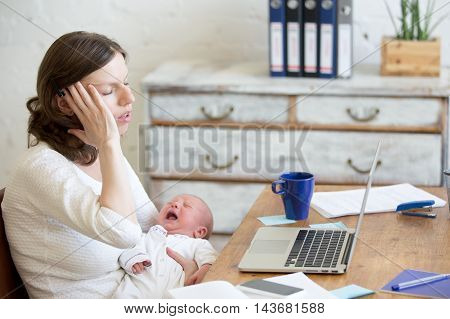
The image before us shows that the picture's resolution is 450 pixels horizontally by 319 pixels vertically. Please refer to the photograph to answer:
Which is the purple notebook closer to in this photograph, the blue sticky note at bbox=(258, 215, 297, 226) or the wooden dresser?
the blue sticky note at bbox=(258, 215, 297, 226)

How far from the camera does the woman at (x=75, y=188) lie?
1.56m

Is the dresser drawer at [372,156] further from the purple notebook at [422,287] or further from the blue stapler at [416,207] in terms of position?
the purple notebook at [422,287]

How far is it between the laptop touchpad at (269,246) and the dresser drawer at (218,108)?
1.35 meters

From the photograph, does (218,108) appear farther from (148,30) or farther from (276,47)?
(148,30)

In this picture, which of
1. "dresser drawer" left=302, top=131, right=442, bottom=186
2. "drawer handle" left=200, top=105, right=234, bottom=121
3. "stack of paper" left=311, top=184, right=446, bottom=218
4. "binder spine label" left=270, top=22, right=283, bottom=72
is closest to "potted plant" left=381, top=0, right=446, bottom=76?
"dresser drawer" left=302, top=131, right=442, bottom=186

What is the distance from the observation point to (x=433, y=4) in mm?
3102

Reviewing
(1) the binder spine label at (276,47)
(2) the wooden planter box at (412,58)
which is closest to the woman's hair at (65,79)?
(1) the binder spine label at (276,47)

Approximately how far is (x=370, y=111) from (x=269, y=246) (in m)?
1.39

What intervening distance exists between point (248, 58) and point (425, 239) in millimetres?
1847

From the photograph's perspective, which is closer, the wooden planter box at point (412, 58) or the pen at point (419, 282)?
the pen at point (419, 282)

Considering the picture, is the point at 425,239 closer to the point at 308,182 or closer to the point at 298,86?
the point at 308,182

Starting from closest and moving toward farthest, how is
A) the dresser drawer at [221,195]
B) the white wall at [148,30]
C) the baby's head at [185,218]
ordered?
the baby's head at [185,218]
the dresser drawer at [221,195]
the white wall at [148,30]

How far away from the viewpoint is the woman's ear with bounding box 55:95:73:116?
5.62 ft
